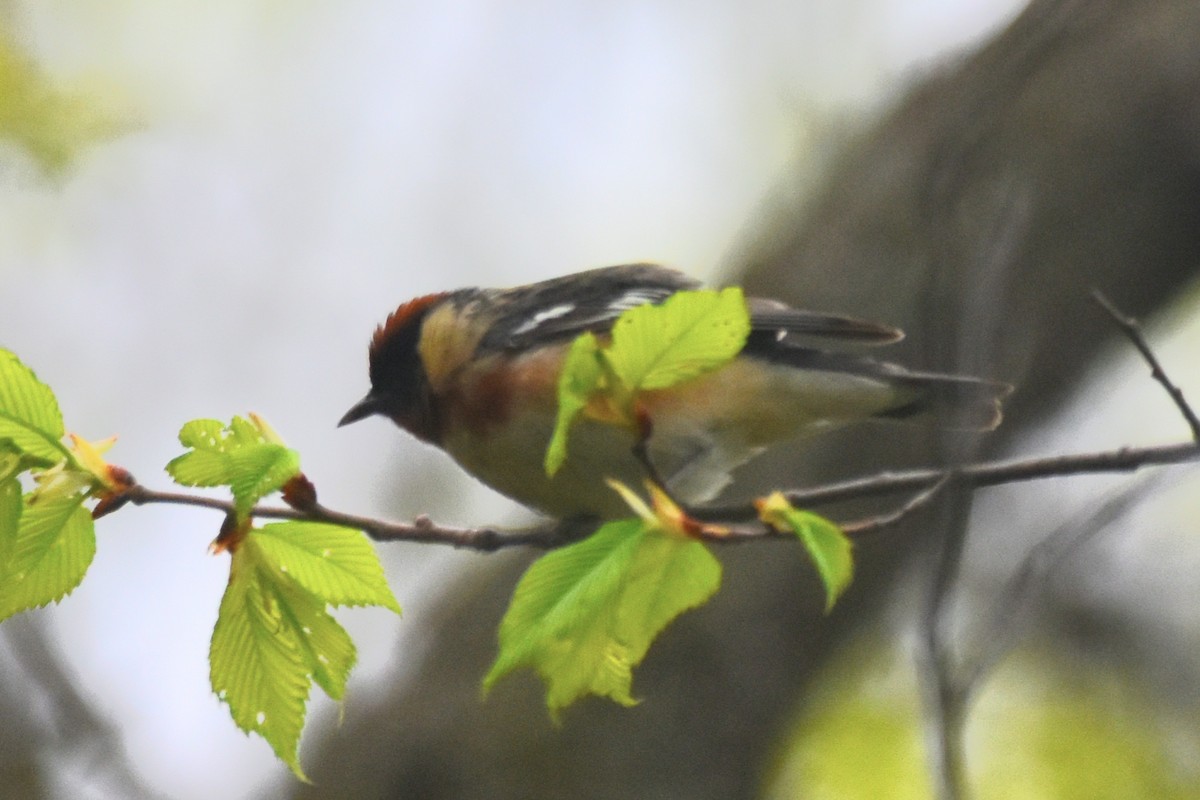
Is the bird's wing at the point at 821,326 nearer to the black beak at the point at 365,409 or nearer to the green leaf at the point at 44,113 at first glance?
the black beak at the point at 365,409

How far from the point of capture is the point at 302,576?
156cm

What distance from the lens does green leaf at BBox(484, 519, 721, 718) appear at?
1.28 meters

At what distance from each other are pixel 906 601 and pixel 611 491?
1.91 meters

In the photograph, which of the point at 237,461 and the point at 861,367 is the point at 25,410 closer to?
the point at 237,461

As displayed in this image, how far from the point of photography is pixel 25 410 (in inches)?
57.2

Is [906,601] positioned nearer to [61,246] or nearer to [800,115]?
[800,115]

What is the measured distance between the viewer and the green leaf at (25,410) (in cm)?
144

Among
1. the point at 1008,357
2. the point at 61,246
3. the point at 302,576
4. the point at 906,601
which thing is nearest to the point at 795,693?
the point at 906,601

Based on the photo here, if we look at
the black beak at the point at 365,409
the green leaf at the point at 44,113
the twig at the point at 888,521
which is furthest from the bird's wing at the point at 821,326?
the green leaf at the point at 44,113

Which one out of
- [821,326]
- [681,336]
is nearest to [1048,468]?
[681,336]

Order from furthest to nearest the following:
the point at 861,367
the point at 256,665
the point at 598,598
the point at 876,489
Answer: the point at 861,367
the point at 876,489
the point at 256,665
the point at 598,598

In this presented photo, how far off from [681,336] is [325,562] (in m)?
0.54

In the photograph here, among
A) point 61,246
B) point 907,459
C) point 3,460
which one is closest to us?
point 3,460

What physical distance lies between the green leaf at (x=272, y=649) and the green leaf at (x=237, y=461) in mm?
103
